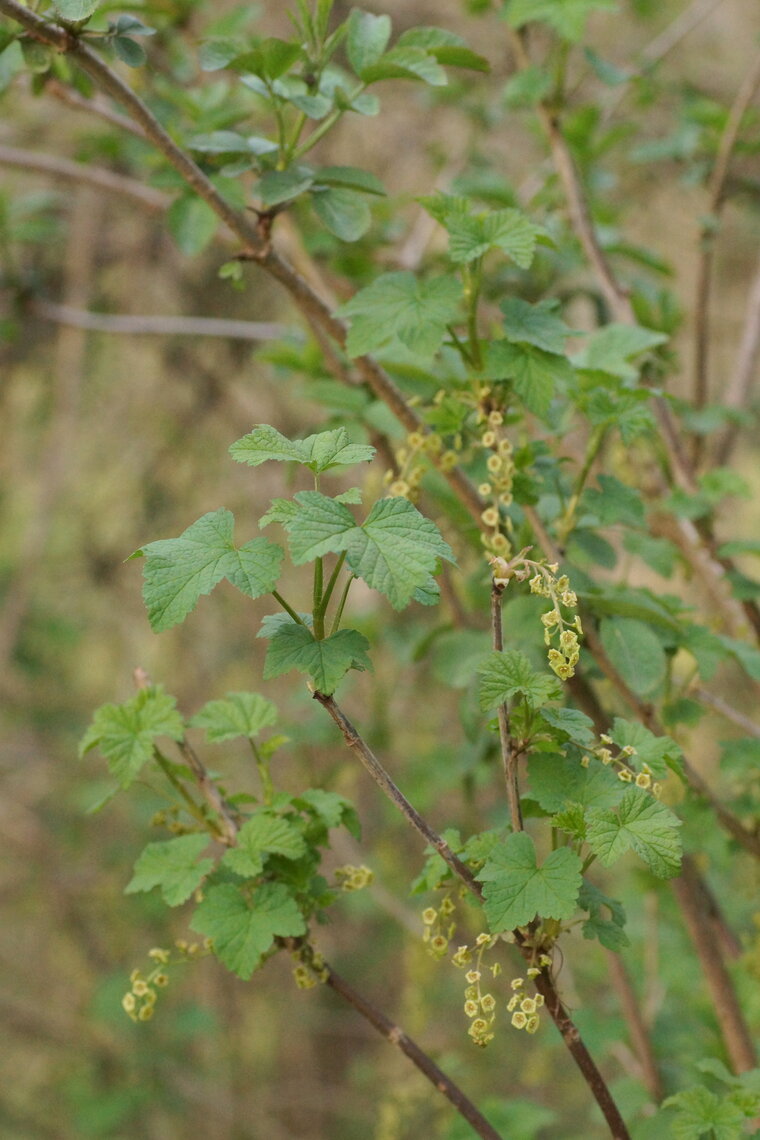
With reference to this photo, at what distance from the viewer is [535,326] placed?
990 mm

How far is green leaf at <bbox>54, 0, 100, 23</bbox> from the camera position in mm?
858

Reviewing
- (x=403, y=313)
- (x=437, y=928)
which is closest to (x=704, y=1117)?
(x=437, y=928)

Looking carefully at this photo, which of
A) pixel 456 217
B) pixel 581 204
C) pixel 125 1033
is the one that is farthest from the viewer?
pixel 125 1033

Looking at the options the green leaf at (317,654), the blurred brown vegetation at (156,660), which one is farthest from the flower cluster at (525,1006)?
the blurred brown vegetation at (156,660)

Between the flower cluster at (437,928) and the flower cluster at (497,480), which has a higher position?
the flower cluster at (497,480)

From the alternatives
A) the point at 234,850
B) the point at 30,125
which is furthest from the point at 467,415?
the point at 30,125

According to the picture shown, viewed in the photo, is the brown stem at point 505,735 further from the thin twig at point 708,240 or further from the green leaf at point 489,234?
the thin twig at point 708,240

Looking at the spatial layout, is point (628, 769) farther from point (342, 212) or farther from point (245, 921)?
point (342, 212)

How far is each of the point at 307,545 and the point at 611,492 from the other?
1.62 feet

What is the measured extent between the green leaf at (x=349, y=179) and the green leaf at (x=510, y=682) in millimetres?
558

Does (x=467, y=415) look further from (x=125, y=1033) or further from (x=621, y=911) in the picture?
(x=125, y=1033)

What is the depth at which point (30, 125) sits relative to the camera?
9.11ft

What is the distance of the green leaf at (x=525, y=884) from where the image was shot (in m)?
0.73

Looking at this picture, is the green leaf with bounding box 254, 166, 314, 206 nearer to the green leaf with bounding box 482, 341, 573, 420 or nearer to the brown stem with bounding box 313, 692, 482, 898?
the green leaf with bounding box 482, 341, 573, 420
